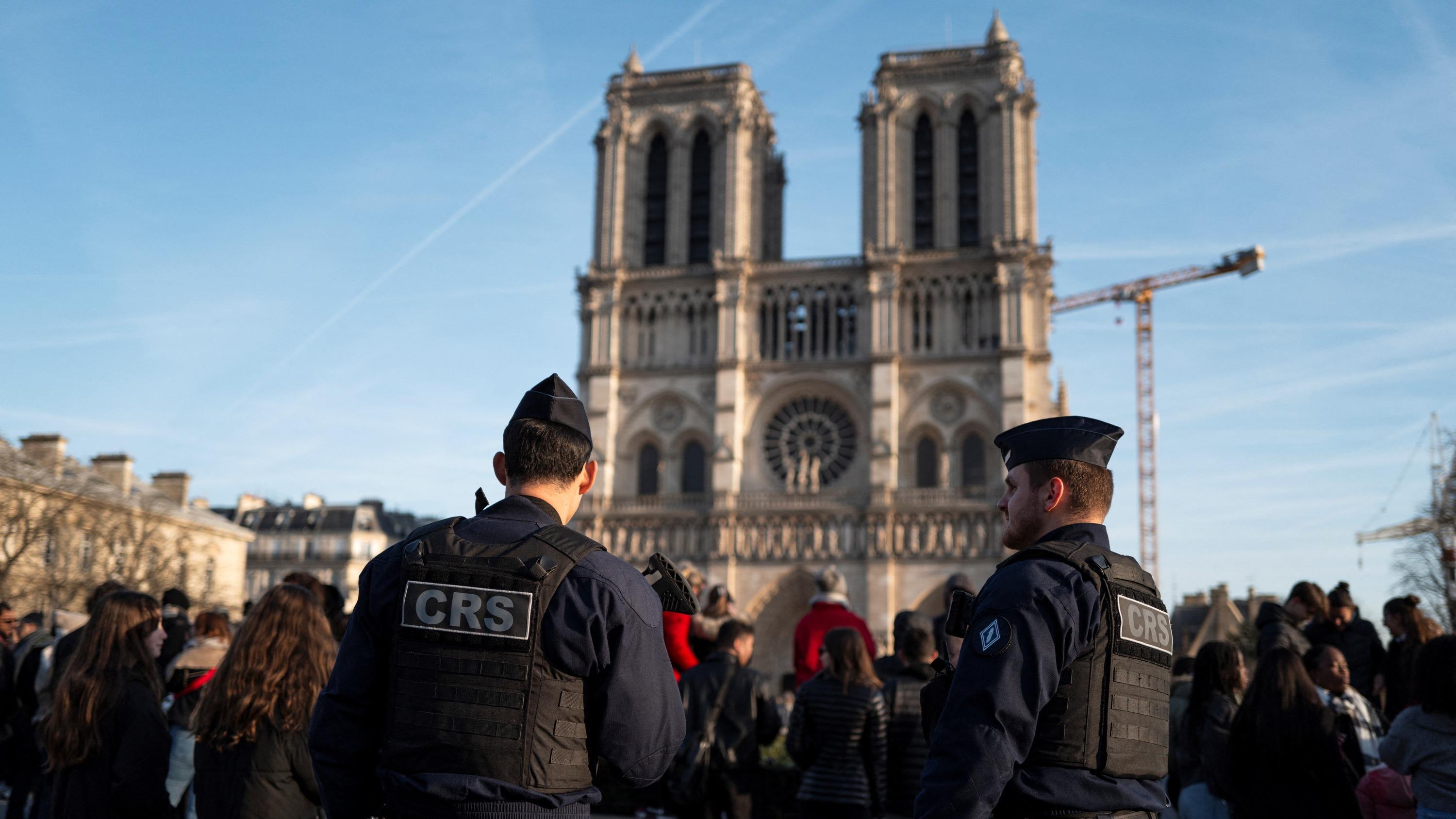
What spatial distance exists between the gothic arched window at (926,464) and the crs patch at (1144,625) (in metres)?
34.2

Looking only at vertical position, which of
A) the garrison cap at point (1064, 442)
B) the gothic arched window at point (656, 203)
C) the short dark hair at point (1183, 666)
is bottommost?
the short dark hair at point (1183, 666)

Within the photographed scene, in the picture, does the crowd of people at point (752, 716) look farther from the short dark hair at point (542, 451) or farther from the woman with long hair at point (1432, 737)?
the short dark hair at point (542, 451)

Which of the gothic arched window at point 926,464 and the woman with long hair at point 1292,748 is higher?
the gothic arched window at point 926,464

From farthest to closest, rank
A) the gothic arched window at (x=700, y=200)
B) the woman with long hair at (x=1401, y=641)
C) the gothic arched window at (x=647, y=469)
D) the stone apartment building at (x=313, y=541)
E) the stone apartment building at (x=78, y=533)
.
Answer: the stone apartment building at (x=313, y=541) < the gothic arched window at (x=700, y=200) < the gothic arched window at (x=647, y=469) < the stone apartment building at (x=78, y=533) < the woman with long hair at (x=1401, y=641)

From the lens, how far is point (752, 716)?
25.1ft

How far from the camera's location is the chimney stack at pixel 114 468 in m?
37.7

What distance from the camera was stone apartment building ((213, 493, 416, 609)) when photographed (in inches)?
2328

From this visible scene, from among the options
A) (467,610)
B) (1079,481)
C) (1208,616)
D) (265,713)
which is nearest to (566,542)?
(467,610)

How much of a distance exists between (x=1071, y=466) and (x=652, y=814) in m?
7.19

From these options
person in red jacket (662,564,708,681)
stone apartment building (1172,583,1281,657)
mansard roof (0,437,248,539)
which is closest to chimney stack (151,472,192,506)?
mansard roof (0,437,248,539)

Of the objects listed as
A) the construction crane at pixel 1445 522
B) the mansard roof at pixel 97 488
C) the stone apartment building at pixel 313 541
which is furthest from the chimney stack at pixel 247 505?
the construction crane at pixel 1445 522

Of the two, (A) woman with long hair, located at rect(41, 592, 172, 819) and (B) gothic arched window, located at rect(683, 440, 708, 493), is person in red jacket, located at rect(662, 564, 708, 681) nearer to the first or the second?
(A) woman with long hair, located at rect(41, 592, 172, 819)

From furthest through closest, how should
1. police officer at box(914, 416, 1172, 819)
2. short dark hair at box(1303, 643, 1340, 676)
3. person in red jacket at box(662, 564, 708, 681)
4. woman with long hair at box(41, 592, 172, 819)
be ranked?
1. person in red jacket at box(662, 564, 708, 681)
2. short dark hair at box(1303, 643, 1340, 676)
3. woman with long hair at box(41, 592, 172, 819)
4. police officer at box(914, 416, 1172, 819)

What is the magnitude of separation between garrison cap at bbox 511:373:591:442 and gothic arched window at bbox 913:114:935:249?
3627 cm
